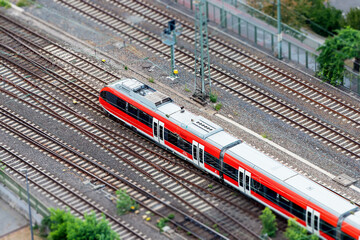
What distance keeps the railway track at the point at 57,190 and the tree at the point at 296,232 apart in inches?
364

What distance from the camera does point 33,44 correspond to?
250ft

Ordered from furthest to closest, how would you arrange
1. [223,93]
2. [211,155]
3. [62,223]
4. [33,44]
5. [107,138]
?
[33,44] → [223,93] → [107,138] → [211,155] → [62,223]

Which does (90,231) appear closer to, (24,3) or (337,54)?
(337,54)

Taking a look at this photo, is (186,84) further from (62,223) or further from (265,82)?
(62,223)

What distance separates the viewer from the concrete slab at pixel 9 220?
184 feet

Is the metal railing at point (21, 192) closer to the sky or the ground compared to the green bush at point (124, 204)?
closer to the sky

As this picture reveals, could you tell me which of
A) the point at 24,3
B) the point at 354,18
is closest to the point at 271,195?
the point at 354,18

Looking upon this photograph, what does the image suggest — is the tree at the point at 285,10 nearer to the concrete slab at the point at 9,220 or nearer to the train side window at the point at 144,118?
the train side window at the point at 144,118

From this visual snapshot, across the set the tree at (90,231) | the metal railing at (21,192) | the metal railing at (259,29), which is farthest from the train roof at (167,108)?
the metal railing at (259,29)

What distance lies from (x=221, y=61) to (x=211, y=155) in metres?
17.9

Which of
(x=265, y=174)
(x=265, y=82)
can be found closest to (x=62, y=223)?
(x=265, y=174)

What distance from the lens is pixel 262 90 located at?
7112 cm

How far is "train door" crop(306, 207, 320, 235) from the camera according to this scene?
175 ft

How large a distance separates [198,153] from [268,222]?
815 cm
